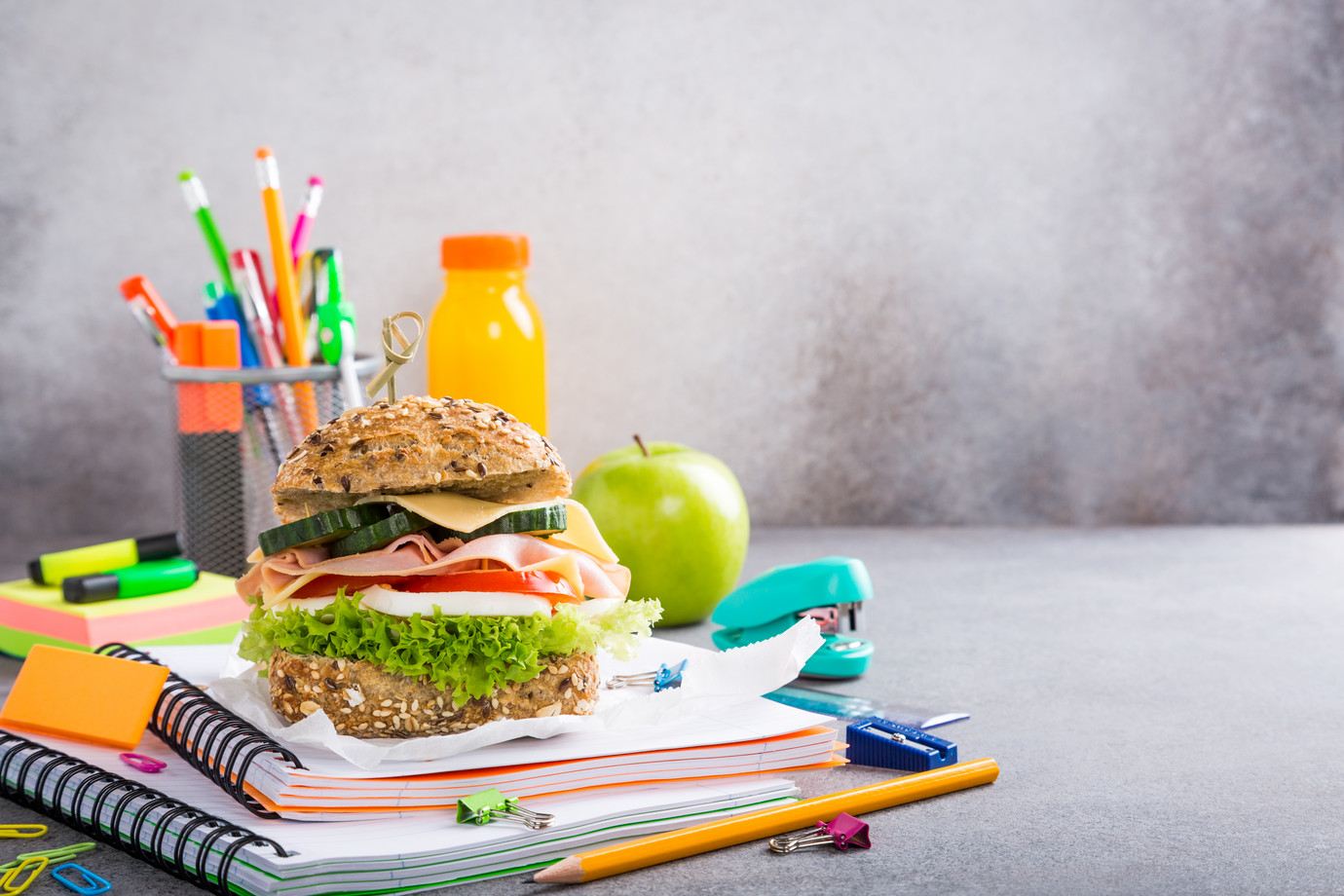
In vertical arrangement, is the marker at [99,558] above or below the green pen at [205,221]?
below

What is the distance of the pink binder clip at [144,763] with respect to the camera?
112 cm

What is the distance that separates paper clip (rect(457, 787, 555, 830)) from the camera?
3.15ft

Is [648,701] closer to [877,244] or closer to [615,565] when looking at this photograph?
[615,565]

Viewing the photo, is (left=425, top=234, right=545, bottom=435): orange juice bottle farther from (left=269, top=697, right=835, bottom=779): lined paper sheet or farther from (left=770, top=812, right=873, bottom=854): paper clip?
(left=770, top=812, right=873, bottom=854): paper clip

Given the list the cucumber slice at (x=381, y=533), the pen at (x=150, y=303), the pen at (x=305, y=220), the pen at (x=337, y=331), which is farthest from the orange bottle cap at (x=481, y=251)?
the cucumber slice at (x=381, y=533)

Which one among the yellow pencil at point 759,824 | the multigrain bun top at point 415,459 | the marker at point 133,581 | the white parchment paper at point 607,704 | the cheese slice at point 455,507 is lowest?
the yellow pencil at point 759,824

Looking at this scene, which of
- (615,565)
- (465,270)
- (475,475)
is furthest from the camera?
(465,270)

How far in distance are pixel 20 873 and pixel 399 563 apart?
37 cm

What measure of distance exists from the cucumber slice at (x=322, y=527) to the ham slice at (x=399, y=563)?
0.06 feet

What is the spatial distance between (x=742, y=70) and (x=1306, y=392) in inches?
53.8

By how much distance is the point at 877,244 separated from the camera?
8.54 ft

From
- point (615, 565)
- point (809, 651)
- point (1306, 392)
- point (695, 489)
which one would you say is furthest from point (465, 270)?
point (1306, 392)

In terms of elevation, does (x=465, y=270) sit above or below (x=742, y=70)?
below

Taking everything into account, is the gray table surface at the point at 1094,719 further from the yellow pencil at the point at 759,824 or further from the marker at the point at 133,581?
the marker at the point at 133,581
